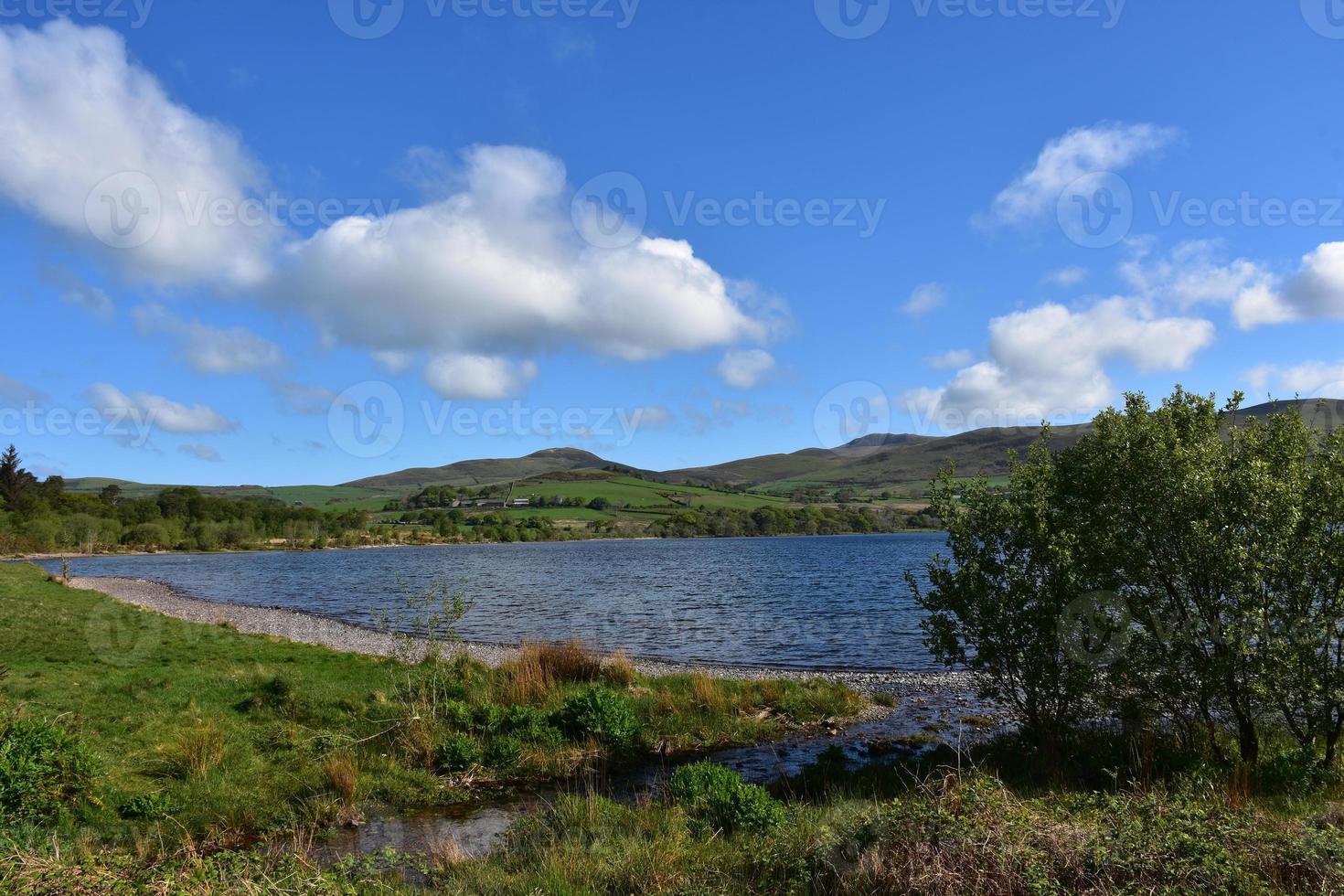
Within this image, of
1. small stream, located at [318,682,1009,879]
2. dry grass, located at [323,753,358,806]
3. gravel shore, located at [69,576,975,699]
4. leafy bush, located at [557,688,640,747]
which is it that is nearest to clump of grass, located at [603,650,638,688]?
gravel shore, located at [69,576,975,699]

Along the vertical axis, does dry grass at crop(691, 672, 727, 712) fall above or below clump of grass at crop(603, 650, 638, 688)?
below

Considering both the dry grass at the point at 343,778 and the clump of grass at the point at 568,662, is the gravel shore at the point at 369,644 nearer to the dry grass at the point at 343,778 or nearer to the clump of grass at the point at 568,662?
the clump of grass at the point at 568,662

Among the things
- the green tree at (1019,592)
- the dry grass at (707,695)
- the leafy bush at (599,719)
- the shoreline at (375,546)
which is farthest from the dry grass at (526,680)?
the shoreline at (375,546)

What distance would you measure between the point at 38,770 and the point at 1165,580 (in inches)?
688

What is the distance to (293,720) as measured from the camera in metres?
16.5

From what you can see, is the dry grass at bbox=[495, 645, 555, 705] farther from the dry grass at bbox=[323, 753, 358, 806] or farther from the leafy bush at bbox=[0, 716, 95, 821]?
the leafy bush at bbox=[0, 716, 95, 821]

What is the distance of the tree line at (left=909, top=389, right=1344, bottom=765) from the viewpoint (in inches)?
433

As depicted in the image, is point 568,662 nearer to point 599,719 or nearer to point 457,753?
point 599,719

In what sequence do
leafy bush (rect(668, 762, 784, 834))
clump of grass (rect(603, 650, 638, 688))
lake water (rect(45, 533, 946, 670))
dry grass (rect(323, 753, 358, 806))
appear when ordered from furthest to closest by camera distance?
lake water (rect(45, 533, 946, 670))
clump of grass (rect(603, 650, 638, 688))
dry grass (rect(323, 753, 358, 806))
leafy bush (rect(668, 762, 784, 834))

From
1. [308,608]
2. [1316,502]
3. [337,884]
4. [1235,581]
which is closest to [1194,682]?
[1235,581]

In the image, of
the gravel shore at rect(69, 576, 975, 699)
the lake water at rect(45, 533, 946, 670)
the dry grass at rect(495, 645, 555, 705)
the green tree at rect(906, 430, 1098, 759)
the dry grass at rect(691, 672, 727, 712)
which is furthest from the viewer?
the lake water at rect(45, 533, 946, 670)

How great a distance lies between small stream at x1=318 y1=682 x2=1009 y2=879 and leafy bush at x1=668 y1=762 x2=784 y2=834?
1.11 m

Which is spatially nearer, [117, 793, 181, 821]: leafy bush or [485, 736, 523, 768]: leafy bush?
[117, 793, 181, 821]: leafy bush

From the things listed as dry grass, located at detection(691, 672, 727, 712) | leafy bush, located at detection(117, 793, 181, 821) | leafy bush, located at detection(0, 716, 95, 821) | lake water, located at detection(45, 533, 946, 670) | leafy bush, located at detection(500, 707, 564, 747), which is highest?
leafy bush, located at detection(0, 716, 95, 821)
